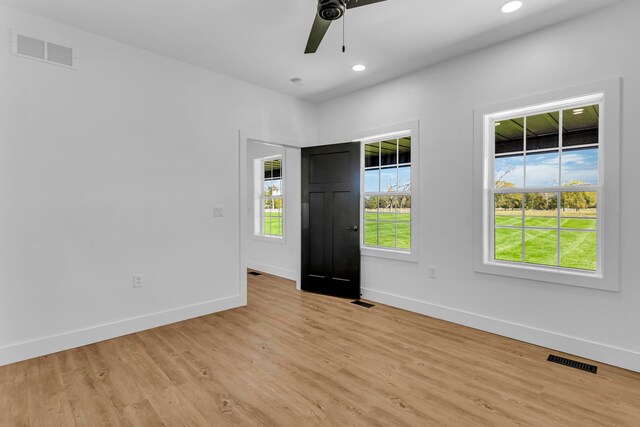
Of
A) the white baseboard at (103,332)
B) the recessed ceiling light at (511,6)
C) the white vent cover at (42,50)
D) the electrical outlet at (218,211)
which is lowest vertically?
the white baseboard at (103,332)

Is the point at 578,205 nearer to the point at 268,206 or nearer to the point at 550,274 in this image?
the point at 550,274

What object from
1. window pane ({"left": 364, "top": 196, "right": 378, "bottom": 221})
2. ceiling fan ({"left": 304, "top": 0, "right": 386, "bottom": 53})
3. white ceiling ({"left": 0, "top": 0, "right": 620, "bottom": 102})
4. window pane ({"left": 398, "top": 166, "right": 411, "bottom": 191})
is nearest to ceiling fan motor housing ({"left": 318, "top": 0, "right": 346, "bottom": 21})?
ceiling fan ({"left": 304, "top": 0, "right": 386, "bottom": 53})

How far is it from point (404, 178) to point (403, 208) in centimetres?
39

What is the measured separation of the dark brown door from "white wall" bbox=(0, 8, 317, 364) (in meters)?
1.17

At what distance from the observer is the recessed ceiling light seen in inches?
98.5

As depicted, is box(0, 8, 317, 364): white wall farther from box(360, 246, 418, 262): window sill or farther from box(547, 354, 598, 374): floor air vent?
box(547, 354, 598, 374): floor air vent

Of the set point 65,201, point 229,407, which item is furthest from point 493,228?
point 65,201

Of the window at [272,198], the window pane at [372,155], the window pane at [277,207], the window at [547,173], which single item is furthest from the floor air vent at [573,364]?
the window pane at [277,207]

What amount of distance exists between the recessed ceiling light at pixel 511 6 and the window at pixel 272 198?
3.92m

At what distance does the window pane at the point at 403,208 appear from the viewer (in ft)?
13.4

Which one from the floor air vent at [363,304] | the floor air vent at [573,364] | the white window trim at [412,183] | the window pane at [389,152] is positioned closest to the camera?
the floor air vent at [573,364]

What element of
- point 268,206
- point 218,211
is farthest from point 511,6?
point 268,206

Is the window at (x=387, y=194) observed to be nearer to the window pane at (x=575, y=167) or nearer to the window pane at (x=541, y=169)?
the window pane at (x=541, y=169)

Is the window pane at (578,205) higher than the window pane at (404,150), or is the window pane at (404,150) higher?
the window pane at (404,150)
